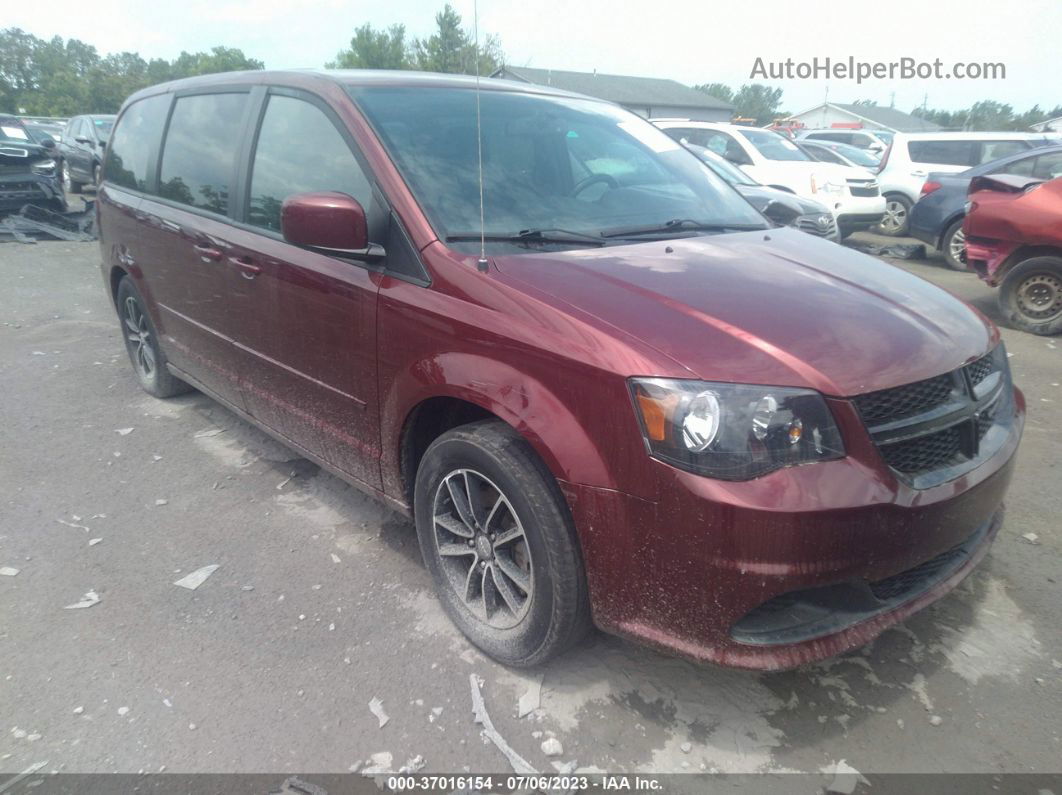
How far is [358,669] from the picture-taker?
255cm

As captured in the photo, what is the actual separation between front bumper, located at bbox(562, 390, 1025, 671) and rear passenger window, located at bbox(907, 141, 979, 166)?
11.8 m

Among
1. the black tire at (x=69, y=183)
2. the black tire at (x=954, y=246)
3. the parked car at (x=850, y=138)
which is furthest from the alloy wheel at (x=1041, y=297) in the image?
the black tire at (x=69, y=183)

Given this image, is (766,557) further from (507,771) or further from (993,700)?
(993,700)

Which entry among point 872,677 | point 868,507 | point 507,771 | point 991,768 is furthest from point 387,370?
point 991,768

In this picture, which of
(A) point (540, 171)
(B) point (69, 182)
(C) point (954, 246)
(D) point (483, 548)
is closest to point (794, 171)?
(C) point (954, 246)

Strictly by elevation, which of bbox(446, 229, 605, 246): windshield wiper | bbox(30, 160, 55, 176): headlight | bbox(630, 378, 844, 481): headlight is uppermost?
bbox(30, 160, 55, 176): headlight

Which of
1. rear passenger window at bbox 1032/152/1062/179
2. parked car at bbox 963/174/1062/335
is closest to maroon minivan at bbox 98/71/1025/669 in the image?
parked car at bbox 963/174/1062/335

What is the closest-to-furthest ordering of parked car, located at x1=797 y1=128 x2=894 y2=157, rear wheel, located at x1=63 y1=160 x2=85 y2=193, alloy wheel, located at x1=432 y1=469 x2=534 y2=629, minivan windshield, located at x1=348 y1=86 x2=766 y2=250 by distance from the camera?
alloy wheel, located at x1=432 y1=469 x2=534 y2=629 < minivan windshield, located at x1=348 y1=86 x2=766 y2=250 < rear wheel, located at x1=63 y1=160 x2=85 y2=193 < parked car, located at x1=797 y1=128 x2=894 y2=157

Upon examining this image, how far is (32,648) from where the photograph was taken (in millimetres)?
2664

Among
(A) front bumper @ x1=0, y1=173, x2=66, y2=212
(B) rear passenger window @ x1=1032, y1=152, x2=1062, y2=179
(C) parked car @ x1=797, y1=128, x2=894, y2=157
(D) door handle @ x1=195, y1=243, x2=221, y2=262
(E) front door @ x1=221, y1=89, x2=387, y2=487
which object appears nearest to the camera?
(E) front door @ x1=221, y1=89, x2=387, y2=487

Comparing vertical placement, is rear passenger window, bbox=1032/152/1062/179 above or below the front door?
above

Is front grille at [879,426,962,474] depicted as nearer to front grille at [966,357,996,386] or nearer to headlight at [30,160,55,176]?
front grille at [966,357,996,386]

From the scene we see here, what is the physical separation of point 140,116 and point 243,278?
2.16 metres

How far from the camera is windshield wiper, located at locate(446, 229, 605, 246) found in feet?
8.28
